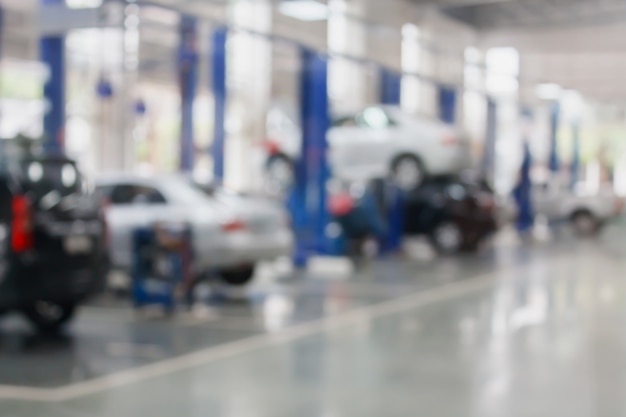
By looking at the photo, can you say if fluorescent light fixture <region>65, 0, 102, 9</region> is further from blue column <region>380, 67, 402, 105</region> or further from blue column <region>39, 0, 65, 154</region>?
blue column <region>380, 67, 402, 105</region>

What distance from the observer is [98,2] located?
1041 cm

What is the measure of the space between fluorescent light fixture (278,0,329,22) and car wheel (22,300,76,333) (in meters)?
4.73

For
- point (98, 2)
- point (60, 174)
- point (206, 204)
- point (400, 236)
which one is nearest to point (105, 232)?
point (60, 174)

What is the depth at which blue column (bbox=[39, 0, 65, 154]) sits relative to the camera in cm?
1105

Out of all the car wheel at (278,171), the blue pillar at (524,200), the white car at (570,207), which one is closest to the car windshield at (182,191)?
the car wheel at (278,171)

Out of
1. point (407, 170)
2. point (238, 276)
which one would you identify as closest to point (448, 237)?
point (407, 170)

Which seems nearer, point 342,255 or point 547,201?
point 342,255

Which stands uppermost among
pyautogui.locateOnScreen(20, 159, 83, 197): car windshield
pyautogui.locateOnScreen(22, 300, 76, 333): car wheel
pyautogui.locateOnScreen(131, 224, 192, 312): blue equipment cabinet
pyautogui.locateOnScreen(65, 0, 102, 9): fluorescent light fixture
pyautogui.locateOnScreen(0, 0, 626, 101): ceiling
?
pyautogui.locateOnScreen(65, 0, 102, 9): fluorescent light fixture

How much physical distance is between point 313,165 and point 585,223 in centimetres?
1276

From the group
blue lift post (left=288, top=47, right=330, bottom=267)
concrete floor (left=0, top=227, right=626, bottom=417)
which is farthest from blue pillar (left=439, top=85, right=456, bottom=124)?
concrete floor (left=0, top=227, right=626, bottom=417)

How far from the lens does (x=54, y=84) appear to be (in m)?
11.1

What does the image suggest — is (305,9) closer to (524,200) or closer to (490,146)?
(490,146)

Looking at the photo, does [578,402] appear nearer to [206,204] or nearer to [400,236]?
[206,204]

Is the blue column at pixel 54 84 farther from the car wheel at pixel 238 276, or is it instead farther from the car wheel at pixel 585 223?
the car wheel at pixel 585 223
